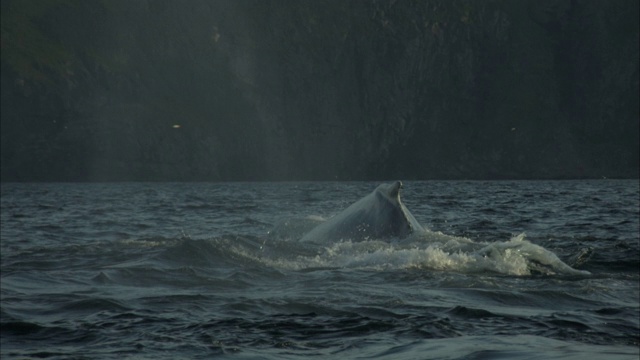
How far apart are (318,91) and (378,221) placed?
482ft

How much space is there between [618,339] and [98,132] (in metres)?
151

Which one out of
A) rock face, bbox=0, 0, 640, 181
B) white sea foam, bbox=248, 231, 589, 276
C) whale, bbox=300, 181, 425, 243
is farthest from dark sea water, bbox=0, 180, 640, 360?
rock face, bbox=0, 0, 640, 181

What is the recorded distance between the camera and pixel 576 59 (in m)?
178

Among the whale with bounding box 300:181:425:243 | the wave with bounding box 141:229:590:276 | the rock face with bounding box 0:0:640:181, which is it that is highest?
the rock face with bounding box 0:0:640:181

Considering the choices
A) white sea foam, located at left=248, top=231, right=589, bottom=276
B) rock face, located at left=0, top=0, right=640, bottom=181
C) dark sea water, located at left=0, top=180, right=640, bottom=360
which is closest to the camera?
dark sea water, located at left=0, top=180, right=640, bottom=360

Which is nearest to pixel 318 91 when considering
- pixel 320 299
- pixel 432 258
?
pixel 432 258

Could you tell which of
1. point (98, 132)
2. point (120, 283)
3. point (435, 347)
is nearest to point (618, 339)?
point (435, 347)

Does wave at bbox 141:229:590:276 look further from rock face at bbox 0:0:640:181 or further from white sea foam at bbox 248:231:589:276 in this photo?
rock face at bbox 0:0:640:181

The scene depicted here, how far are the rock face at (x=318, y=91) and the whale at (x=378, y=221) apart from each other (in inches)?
5447

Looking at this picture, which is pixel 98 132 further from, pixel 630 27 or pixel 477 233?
pixel 477 233

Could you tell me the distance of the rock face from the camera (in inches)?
6225

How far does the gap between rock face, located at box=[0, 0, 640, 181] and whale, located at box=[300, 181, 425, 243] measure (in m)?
138

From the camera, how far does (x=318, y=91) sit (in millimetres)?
165125

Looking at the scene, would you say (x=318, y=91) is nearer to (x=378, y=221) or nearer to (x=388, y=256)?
(x=378, y=221)
